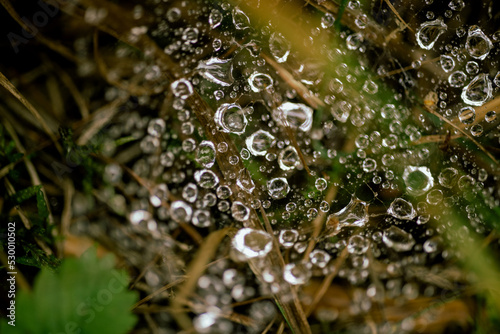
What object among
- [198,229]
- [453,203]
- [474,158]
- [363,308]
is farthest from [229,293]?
[474,158]

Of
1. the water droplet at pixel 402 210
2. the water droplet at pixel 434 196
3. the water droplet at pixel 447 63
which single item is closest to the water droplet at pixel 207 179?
the water droplet at pixel 402 210

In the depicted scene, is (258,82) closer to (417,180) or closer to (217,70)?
(217,70)

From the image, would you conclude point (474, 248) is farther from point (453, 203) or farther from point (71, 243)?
point (71, 243)

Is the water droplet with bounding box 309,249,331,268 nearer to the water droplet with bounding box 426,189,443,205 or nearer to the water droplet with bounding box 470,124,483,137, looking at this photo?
the water droplet with bounding box 426,189,443,205

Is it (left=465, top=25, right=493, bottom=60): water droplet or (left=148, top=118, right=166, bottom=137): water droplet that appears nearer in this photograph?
(left=465, top=25, right=493, bottom=60): water droplet

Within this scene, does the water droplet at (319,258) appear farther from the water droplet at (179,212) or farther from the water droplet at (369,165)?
the water droplet at (179,212)

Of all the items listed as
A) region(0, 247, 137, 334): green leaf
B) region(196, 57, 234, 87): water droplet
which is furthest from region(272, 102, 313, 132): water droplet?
region(0, 247, 137, 334): green leaf
